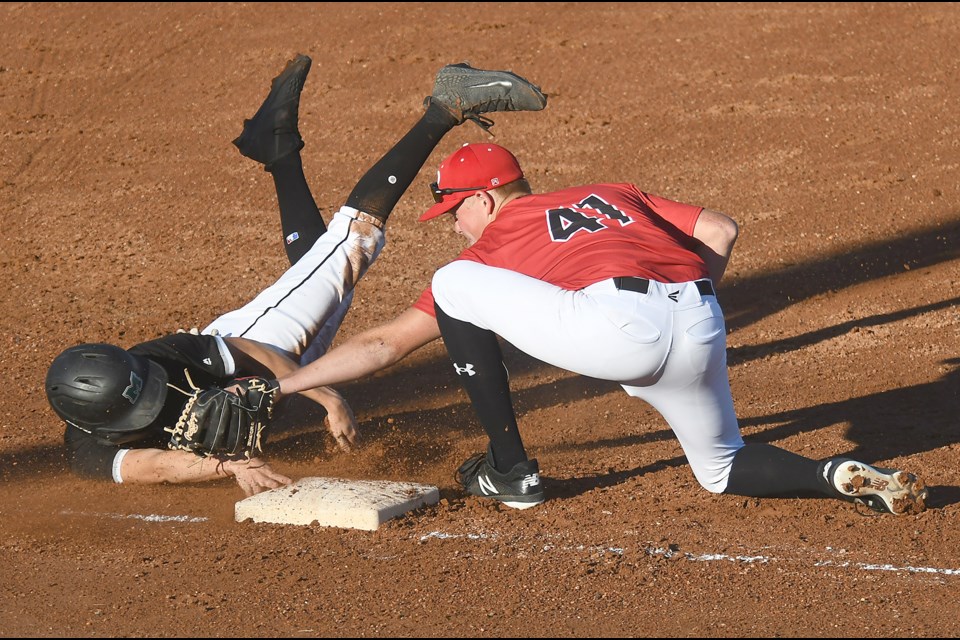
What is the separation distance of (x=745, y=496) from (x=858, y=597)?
31.3 inches

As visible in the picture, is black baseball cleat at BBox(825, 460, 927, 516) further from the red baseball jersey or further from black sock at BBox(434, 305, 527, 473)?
black sock at BBox(434, 305, 527, 473)

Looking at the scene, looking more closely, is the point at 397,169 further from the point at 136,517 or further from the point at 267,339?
the point at 136,517

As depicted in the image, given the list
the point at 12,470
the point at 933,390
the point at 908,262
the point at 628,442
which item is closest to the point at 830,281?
the point at 908,262

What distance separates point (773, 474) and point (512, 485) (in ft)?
2.79

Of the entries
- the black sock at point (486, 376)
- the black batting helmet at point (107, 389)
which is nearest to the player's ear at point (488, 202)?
the black sock at point (486, 376)

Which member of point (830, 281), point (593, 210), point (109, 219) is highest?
point (593, 210)

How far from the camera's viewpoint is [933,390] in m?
4.86

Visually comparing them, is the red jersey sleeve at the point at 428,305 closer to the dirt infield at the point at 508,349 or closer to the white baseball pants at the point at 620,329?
the white baseball pants at the point at 620,329

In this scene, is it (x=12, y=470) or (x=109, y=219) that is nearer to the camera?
(x=12, y=470)

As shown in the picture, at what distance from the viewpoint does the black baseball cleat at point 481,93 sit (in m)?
4.66

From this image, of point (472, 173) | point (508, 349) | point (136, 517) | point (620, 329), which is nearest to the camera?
point (620, 329)

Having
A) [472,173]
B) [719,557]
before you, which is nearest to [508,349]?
[472,173]

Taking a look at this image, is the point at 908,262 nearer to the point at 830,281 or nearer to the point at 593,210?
the point at 830,281

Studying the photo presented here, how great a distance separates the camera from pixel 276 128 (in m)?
5.42
